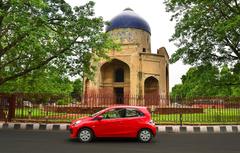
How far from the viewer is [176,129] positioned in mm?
16203

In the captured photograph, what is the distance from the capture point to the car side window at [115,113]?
11727 millimetres

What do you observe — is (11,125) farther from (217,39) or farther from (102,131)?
(217,39)

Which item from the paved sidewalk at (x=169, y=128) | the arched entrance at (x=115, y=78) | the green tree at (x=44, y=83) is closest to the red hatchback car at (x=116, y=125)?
the paved sidewalk at (x=169, y=128)

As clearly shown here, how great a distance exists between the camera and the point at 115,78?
1612 inches

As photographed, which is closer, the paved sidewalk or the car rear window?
the car rear window

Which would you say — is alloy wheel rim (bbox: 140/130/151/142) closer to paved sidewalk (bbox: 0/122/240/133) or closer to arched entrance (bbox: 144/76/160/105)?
paved sidewalk (bbox: 0/122/240/133)

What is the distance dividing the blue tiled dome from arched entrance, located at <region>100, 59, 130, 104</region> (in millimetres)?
5851

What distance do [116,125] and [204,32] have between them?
44.4 feet

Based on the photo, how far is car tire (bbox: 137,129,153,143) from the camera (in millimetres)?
11602

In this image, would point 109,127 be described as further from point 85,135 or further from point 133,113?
point 133,113

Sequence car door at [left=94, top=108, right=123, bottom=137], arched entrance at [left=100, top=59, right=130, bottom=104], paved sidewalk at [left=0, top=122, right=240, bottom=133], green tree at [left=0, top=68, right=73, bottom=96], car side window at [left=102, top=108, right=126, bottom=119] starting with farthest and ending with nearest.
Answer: arched entrance at [left=100, top=59, right=130, bottom=104], green tree at [left=0, top=68, right=73, bottom=96], paved sidewalk at [left=0, top=122, right=240, bottom=133], car side window at [left=102, top=108, right=126, bottom=119], car door at [left=94, top=108, right=123, bottom=137]

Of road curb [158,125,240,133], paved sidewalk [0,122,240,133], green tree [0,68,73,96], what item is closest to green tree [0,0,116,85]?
green tree [0,68,73,96]

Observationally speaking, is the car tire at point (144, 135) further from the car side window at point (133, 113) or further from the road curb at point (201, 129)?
the road curb at point (201, 129)

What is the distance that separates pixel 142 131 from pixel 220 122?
8721mm
